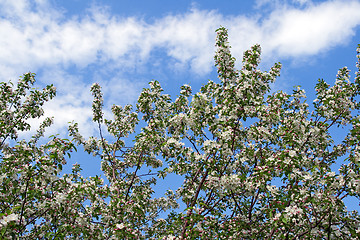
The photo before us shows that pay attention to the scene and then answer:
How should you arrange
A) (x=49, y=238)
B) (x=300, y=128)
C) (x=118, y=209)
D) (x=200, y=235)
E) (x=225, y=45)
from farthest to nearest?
(x=225, y=45)
(x=300, y=128)
(x=118, y=209)
(x=200, y=235)
(x=49, y=238)

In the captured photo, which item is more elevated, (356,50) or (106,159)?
(356,50)

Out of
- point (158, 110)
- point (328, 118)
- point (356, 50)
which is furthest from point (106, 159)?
point (356, 50)

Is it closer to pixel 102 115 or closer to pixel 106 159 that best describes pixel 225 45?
pixel 102 115

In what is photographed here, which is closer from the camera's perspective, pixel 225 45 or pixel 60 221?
pixel 60 221

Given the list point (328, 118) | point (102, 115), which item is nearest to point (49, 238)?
point (102, 115)

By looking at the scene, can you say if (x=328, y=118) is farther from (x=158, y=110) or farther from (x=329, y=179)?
(x=158, y=110)

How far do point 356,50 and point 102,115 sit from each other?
11.7 meters

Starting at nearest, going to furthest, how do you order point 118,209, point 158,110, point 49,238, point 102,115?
point 49,238
point 118,209
point 158,110
point 102,115

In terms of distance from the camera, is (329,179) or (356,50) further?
(356,50)

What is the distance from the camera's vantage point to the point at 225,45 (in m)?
10.8

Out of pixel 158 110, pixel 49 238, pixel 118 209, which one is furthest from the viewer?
pixel 158 110

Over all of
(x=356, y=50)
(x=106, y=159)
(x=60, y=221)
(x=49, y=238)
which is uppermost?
(x=356, y=50)

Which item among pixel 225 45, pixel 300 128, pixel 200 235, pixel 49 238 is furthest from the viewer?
pixel 225 45

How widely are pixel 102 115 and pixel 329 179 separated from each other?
9746 millimetres
